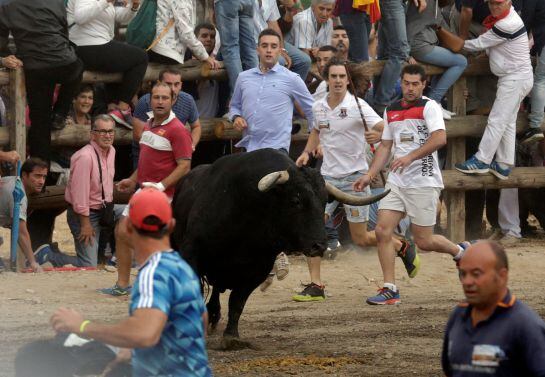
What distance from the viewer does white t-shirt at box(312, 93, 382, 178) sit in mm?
12969

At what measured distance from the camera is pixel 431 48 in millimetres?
15664

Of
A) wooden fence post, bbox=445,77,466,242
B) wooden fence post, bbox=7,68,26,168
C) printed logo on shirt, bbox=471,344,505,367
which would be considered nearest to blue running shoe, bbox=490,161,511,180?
wooden fence post, bbox=445,77,466,242


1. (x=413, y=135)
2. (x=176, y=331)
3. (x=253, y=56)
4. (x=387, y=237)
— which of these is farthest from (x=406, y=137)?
(x=176, y=331)

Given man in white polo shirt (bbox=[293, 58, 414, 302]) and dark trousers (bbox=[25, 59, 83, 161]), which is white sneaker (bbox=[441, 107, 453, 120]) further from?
dark trousers (bbox=[25, 59, 83, 161])

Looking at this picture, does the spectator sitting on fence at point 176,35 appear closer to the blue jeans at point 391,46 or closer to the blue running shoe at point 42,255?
the blue jeans at point 391,46

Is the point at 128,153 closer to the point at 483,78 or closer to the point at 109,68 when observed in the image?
the point at 109,68

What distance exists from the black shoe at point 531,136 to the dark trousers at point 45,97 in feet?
20.0

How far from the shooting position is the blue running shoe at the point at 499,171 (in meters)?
16.2

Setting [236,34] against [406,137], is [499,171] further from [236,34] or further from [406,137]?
[406,137]

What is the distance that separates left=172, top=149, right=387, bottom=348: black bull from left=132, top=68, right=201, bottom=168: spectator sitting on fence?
318 centimetres

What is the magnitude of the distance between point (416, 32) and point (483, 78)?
1451 millimetres

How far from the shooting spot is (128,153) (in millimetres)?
14953

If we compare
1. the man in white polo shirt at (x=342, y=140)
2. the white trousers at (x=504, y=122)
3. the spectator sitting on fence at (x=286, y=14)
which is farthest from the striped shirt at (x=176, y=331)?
the white trousers at (x=504, y=122)

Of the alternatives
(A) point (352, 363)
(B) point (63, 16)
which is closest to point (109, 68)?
(B) point (63, 16)
